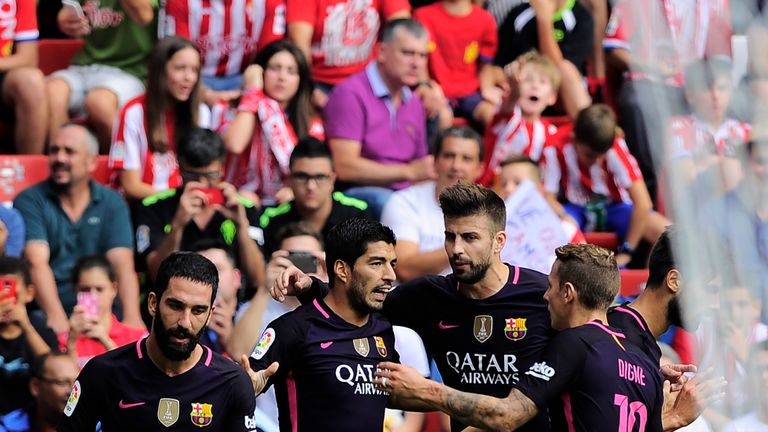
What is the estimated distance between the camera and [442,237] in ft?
29.4

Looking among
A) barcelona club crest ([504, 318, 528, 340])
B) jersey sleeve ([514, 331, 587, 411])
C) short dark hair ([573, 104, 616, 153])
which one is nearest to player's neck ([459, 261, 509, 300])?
barcelona club crest ([504, 318, 528, 340])

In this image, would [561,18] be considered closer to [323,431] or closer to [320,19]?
[320,19]

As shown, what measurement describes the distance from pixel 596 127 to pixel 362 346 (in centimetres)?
404

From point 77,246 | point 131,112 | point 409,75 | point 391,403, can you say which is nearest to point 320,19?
point 409,75

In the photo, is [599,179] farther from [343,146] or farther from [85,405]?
[85,405]

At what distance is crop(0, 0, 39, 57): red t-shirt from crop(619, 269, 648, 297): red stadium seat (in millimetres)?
4155

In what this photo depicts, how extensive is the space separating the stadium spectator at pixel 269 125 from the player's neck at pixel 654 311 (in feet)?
11.7

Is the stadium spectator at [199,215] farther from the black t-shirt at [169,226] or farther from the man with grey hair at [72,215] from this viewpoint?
the man with grey hair at [72,215]

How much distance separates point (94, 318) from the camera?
787cm

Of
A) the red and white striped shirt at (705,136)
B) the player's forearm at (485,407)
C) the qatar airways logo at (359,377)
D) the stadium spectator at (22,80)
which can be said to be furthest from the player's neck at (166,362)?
the red and white striped shirt at (705,136)

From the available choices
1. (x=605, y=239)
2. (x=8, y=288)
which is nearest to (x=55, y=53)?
(x=8, y=288)

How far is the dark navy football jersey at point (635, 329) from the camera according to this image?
6289 mm

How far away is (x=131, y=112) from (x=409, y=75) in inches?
73.0

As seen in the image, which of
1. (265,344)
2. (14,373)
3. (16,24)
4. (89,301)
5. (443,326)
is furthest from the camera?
(16,24)
